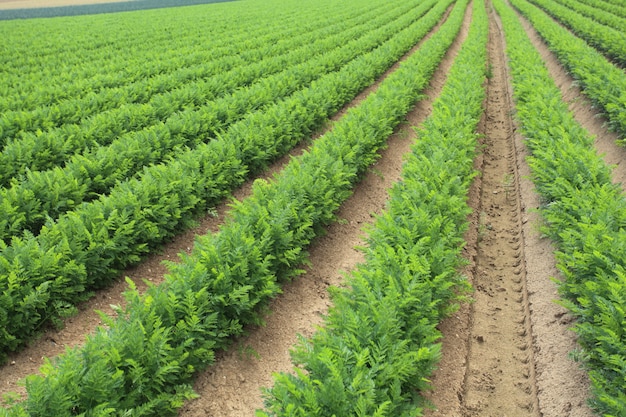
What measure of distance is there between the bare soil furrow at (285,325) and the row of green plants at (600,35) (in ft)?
57.0

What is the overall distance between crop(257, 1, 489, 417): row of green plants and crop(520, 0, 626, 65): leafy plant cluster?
17565mm

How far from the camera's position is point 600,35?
80.6 ft

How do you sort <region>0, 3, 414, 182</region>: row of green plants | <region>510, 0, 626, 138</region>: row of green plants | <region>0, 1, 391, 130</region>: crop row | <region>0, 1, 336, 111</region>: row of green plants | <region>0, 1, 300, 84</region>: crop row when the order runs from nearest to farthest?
1. <region>0, 3, 414, 182</region>: row of green plants
2. <region>0, 1, 391, 130</region>: crop row
3. <region>510, 0, 626, 138</region>: row of green plants
4. <region>0, 1, 336, 111</region>: row of green plants
5. <region>0, 1, 300, 84</region>: crop row

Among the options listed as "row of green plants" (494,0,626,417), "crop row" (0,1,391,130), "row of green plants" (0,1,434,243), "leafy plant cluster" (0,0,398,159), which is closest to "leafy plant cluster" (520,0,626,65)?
"row of green plants" (494,0,626,417)

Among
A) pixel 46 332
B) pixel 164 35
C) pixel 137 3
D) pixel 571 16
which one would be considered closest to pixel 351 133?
pixel 46 332

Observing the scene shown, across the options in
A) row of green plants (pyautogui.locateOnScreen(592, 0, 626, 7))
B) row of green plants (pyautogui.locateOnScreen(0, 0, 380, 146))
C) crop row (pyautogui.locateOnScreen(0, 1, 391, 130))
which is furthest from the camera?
row of green plants (pyautogui.locateOnScreen(592, 0, 626, 7))

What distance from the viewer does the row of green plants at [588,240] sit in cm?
481

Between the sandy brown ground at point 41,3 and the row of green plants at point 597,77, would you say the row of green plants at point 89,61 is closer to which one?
the row of green plants at point 597,77

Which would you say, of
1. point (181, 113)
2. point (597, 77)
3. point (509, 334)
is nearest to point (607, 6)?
point (597, 77)

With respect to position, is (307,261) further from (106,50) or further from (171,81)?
(106,50)

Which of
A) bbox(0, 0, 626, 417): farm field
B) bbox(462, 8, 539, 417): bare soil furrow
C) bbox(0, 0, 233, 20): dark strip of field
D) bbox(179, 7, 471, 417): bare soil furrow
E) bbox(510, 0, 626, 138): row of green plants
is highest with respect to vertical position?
bbox(0, 0, 233, 20): dark strip of field

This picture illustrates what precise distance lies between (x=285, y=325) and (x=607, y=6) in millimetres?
45673

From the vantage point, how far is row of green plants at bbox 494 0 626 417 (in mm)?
4809

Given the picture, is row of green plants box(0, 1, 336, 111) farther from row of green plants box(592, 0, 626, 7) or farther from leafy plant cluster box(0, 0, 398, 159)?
row of green plants box(592, 0, 626, 7)
